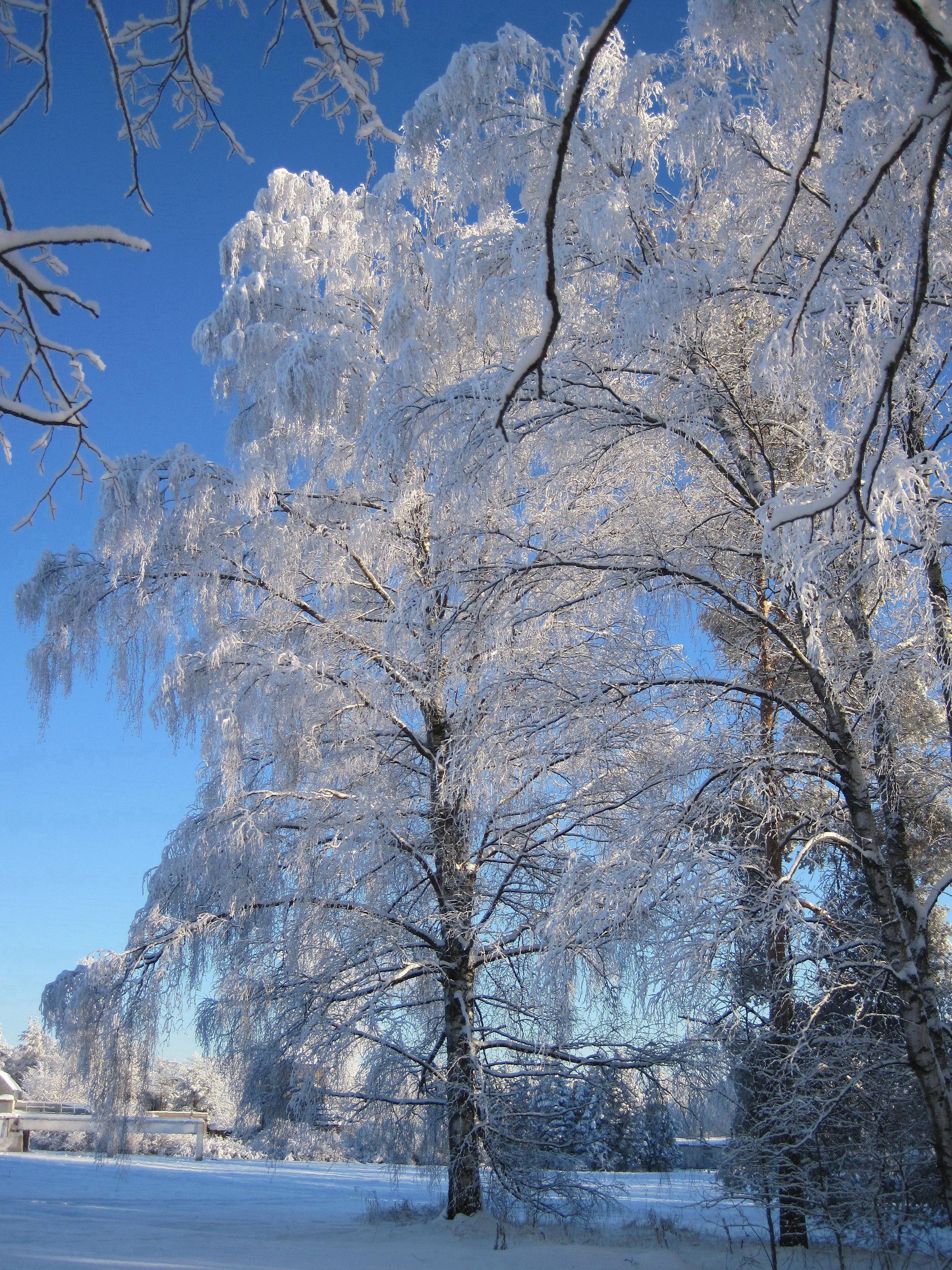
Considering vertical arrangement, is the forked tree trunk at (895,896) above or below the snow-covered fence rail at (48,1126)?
above

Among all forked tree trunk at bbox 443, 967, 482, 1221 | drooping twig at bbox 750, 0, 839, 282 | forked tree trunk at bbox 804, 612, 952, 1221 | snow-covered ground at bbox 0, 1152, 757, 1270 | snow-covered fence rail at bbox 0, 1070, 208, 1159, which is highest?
drooping twig at bbox 750, 0, 839, 282

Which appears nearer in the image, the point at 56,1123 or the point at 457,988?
the point at 457,988

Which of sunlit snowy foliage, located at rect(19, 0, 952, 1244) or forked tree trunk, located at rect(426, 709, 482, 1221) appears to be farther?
forked tree trunk, located at rect(426, 709, 482, 1221)

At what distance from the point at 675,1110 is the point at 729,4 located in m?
6.63

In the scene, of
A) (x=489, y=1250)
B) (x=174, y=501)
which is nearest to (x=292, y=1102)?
(x=489, y=1250)

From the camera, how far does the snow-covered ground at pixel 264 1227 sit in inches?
207

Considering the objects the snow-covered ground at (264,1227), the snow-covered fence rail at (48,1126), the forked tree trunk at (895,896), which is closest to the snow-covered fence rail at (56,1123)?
the snow-covered fence rail at (48,1126)

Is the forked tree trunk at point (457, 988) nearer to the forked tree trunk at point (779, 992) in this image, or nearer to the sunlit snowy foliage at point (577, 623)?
the sunlit snowy foliage at point (577, 623)

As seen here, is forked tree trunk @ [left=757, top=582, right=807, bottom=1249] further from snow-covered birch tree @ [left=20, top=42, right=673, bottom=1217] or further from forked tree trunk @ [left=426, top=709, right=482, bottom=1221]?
forked tree trunk @ [left=426, top=709, right=482, bottom=1221]

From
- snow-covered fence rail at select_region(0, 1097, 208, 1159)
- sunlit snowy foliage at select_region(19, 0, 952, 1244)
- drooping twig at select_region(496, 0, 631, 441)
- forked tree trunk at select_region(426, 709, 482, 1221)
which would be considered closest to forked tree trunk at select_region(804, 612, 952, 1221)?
sunlit snowy foliage at select_region(19, 0, 952, 1244)

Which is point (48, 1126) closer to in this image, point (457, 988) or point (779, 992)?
point (457, 988)

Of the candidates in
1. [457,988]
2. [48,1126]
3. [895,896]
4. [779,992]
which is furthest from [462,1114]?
[48,1126]

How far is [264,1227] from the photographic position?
7.07 m

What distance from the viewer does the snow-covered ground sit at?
5.27 meters
